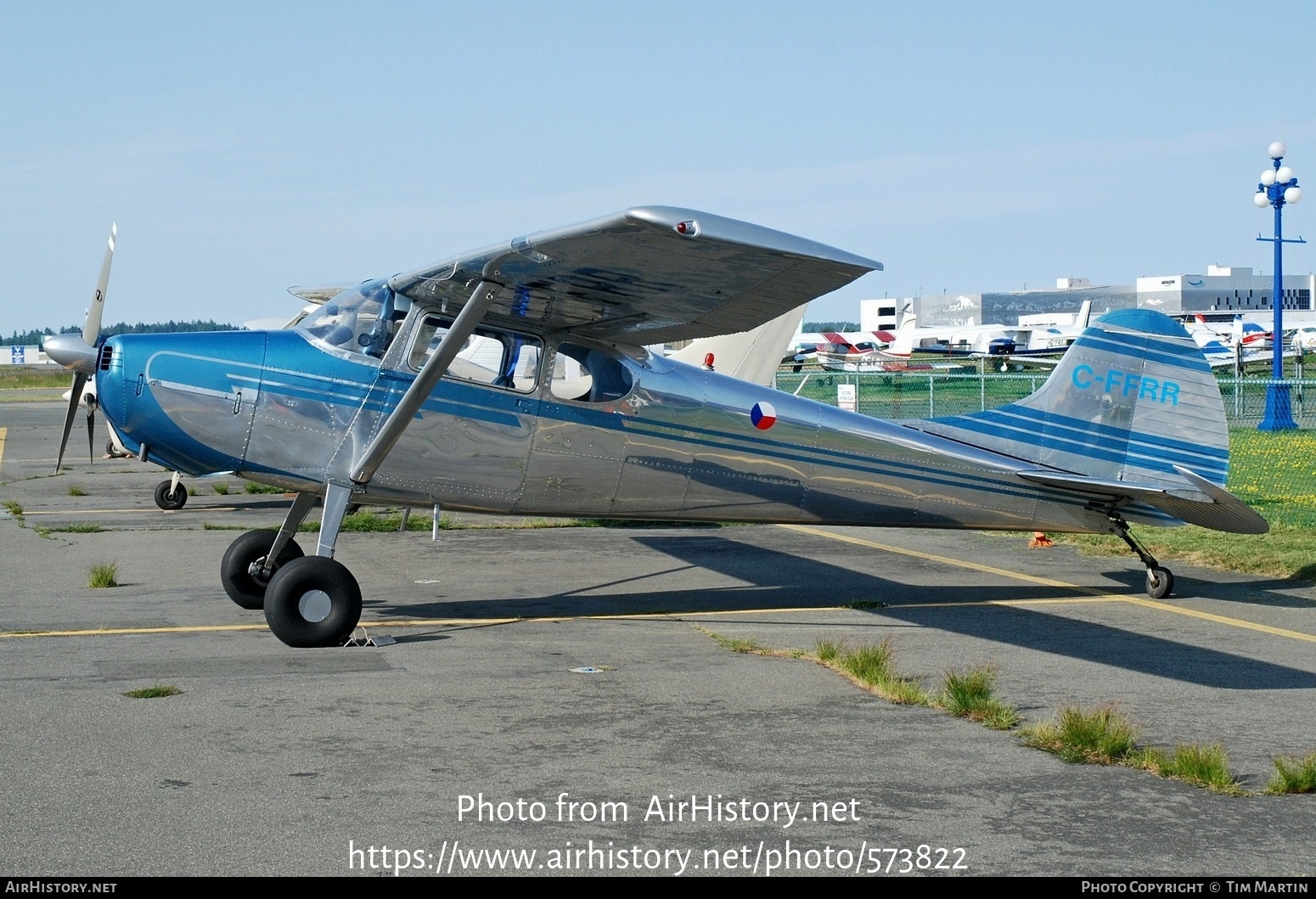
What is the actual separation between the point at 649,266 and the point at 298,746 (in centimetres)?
332

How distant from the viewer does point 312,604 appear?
26.8ft

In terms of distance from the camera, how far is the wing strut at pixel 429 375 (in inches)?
319

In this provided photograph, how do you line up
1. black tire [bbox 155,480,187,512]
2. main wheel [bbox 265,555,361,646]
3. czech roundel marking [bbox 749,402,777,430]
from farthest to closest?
black tire [bbox 155,480,187,512] < czech roundel marking [bbox 749,402,777,430] < main wheel [bbox 265,555,361,646]

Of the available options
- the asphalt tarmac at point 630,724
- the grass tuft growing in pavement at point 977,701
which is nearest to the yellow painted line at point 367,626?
the asphalt tarmac at point 630,724

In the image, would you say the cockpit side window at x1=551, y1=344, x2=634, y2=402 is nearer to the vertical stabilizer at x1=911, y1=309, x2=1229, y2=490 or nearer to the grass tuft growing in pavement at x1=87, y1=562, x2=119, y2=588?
Result: the vertical stabilizer at x1=911, y1=309, x2=1229, y2=490

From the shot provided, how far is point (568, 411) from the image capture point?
9328 millimetres

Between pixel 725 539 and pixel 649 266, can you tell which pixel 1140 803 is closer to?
pixel 649 266

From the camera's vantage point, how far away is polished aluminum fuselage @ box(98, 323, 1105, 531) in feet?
28.3

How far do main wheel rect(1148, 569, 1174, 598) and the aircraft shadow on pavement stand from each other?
0.65 metres

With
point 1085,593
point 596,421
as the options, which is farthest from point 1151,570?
point 596,421

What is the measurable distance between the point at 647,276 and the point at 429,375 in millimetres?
1605

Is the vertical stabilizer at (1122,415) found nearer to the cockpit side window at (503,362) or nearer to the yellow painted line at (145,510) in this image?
the cockpit side window at (503,362)

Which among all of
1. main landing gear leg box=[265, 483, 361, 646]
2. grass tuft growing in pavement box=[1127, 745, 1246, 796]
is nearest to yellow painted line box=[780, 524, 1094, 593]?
main landing gear leg box=[265, 483, 361, 646]

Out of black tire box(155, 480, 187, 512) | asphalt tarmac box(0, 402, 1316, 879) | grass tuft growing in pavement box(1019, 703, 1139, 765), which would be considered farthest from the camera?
black tire box(155, 480, 187, 512)
